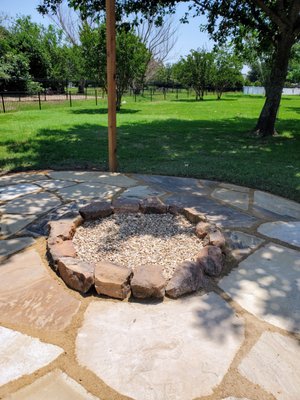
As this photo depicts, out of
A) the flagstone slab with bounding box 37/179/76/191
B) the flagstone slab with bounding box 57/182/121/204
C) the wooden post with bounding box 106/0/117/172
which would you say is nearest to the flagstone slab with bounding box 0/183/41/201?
the flagstone slab with bounding box 37/179/76/191

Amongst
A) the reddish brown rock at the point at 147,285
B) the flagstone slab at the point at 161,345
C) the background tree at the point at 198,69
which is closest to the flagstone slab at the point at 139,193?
the reddish brown rock at the point at 147,285

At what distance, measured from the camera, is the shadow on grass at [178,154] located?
4543mm

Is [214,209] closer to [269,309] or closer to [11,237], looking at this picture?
[269,309]

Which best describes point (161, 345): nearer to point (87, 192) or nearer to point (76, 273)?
point (76, 273)

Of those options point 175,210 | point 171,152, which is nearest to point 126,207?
point 175,210

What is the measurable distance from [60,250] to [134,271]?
0.59 meters

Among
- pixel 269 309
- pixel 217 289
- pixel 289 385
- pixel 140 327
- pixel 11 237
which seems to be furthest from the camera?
pixel 11 237

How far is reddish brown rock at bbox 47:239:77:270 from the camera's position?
223 centimetres

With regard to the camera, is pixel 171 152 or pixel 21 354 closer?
pixel 21 354

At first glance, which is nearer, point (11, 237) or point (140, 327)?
point (140, 327)

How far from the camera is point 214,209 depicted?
3.25m

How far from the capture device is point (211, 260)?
2195 mm

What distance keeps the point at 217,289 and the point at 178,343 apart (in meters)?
0.53

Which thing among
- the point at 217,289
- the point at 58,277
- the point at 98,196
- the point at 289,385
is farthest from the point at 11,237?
the point at 289,385
